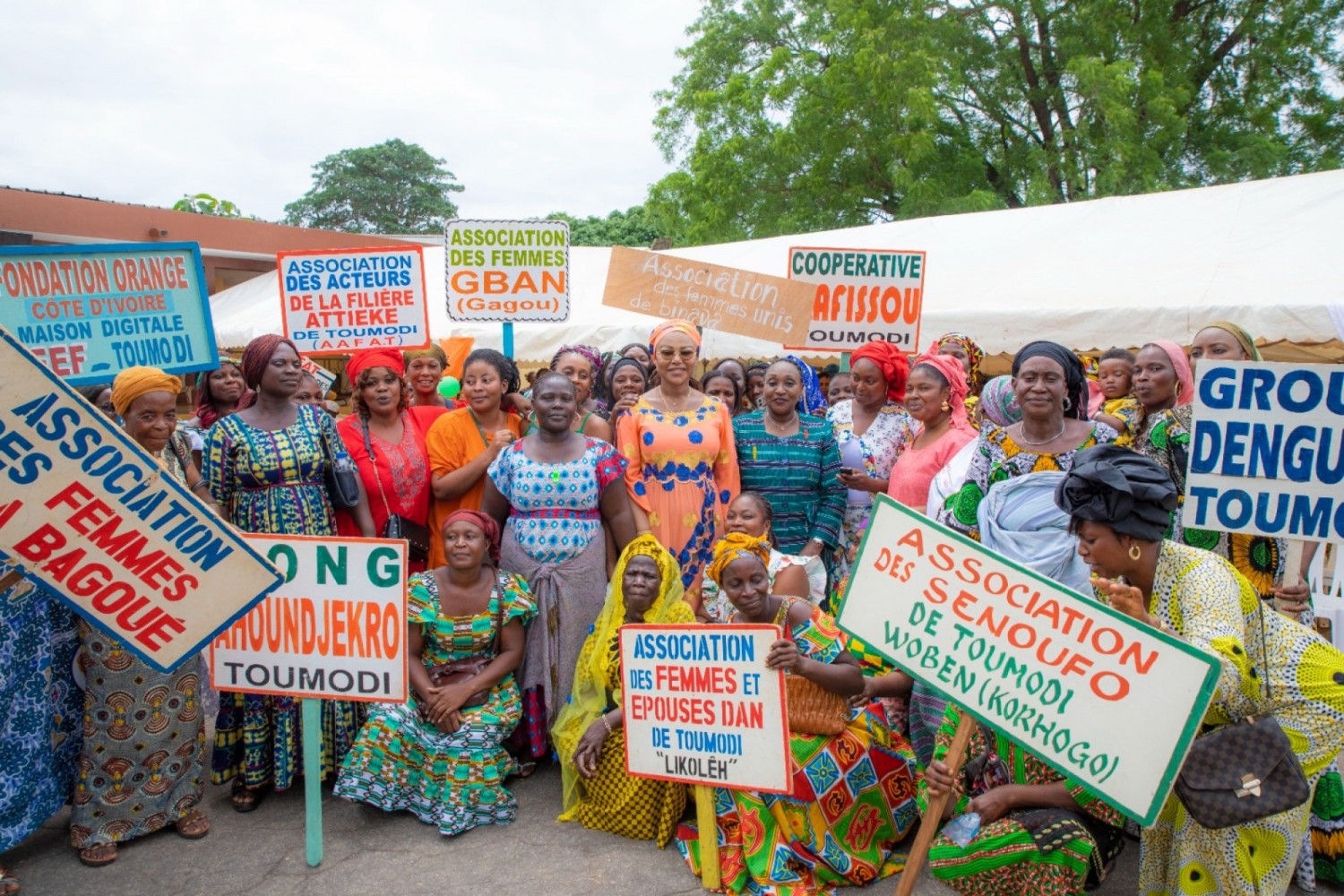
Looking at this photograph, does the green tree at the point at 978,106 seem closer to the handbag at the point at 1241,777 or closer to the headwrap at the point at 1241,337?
the headwrap at the point at 1241,337

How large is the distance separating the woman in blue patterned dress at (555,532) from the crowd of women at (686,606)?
1cm

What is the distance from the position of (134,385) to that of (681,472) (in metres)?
2.43

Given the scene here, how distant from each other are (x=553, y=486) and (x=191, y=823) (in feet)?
6.71

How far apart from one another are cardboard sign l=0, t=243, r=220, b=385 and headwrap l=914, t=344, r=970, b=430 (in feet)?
11.1

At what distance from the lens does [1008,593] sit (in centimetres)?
283

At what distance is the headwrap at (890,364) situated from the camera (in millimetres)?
5426

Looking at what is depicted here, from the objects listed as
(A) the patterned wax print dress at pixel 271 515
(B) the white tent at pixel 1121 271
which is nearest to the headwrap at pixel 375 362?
(A) the patterned wax print dress at pixel 271 515

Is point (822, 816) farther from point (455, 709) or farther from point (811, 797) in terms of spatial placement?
point (455, 709)

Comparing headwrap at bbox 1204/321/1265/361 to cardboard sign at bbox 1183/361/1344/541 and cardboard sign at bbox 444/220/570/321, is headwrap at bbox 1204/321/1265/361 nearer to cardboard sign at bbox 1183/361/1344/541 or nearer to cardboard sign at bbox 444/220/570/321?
cardboard sign at bbox 1183/361/1344/541

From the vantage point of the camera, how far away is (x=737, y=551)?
3.94m

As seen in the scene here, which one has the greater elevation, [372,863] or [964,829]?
[964,829]

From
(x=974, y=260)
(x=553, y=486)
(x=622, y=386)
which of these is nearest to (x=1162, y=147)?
(x=974, y=260)

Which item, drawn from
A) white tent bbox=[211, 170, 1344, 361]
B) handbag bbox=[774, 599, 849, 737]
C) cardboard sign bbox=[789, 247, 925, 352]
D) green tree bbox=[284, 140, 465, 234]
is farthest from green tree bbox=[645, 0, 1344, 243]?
green tree bbox=[284, 140, 465, 234]

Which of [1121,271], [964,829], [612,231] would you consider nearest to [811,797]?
[964,829]
